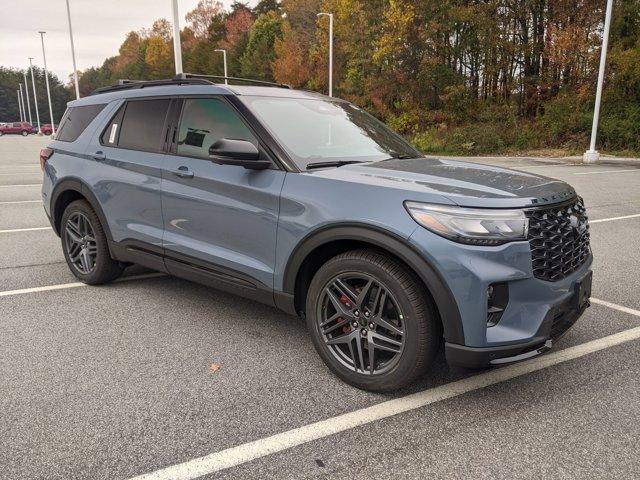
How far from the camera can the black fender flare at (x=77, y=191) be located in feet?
15.1

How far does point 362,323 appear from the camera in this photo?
302 cm

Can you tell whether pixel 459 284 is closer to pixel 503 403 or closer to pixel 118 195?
pixel 503 403

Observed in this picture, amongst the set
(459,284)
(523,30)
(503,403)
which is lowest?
(503,403)

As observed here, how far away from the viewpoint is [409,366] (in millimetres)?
2836

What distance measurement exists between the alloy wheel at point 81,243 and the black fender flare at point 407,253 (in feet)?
8.58

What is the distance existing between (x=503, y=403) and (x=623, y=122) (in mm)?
24315

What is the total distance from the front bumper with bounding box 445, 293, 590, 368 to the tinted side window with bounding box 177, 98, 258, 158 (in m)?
1.84

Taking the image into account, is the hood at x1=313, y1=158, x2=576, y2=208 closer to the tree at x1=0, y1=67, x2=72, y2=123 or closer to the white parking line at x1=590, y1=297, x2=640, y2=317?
the white parking line at x1=590, y1=297, x2=640, y2=317

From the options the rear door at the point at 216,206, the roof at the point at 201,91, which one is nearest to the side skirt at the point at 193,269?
the rear door at the point at 216,206

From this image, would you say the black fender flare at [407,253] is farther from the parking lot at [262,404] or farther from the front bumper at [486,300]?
the parking lot at [262,404]

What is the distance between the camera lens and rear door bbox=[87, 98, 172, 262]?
4.12m

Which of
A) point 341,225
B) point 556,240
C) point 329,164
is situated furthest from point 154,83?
point 556,240

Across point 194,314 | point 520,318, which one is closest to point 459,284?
point 520,318

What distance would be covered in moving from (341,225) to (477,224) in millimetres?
735
